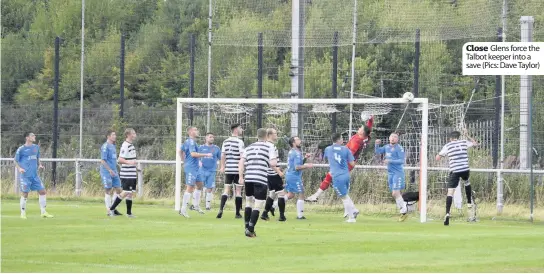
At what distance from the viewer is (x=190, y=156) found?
2591cm

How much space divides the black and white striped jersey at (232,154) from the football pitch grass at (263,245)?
3.63 feet

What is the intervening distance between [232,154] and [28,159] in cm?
449

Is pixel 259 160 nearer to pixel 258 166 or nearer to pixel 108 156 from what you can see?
pixel 258 166

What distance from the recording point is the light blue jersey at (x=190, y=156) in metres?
25.8

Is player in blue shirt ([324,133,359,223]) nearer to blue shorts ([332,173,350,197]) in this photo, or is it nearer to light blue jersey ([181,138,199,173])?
blue shorts ([332,173,350,197])

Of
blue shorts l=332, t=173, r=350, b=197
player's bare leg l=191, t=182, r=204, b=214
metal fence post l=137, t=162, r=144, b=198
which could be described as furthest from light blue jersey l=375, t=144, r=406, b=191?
metal fence post l=137, t=162, r=144, b=198

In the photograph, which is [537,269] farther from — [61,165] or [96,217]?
[61,165]

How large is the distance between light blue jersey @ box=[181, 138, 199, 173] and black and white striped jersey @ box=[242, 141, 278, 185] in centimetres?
627

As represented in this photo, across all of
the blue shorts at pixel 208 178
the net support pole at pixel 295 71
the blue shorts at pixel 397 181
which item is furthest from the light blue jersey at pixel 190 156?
the blue shorts at pixel 397 181

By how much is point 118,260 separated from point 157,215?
10492mm

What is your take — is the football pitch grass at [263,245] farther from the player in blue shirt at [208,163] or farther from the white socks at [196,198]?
the player in blue shirt at [208,163]

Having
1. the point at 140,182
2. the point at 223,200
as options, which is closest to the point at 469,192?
the point at 223,200

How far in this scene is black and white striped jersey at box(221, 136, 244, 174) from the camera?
82.3ft

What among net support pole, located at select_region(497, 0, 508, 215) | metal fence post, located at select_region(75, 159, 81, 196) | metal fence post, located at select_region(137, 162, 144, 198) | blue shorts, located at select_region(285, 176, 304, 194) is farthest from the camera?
metal fence post, located at select_region(75, 159, 81, 196)
